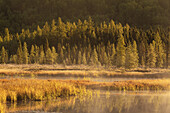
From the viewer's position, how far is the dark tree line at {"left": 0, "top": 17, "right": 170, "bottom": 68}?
11223 cm

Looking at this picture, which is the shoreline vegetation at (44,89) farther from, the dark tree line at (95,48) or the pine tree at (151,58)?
the pine tree at (151,58)

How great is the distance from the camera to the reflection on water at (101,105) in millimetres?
24484

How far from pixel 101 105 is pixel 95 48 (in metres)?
117

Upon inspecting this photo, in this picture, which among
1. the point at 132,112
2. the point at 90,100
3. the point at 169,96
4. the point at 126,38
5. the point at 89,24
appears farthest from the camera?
the point at 89,24

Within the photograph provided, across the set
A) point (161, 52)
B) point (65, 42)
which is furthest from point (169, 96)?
point (65, 42)

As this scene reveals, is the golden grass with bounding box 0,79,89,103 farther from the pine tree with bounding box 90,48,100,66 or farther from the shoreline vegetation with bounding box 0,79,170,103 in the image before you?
the pine tree with bounding box 90,48,100,66

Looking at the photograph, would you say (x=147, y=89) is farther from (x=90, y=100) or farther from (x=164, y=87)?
(x=90, y=100)

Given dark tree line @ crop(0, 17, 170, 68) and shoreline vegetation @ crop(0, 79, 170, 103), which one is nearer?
shoreline vegetation @ crop(0, 79, 170, 103)

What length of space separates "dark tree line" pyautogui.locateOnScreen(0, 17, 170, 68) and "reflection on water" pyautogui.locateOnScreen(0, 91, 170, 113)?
71.9 m

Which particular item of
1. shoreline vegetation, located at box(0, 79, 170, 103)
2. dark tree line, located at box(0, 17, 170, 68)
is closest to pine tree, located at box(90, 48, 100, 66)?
dark tree line, located at box(0, 17, 170, 68)

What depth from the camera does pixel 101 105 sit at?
26.9 metres

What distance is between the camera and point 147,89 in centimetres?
3891

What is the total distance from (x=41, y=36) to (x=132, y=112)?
151198 millimetres

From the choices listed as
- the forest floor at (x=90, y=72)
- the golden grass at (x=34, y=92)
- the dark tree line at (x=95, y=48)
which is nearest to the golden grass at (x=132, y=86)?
the golden grass at (x=34, y=92)
